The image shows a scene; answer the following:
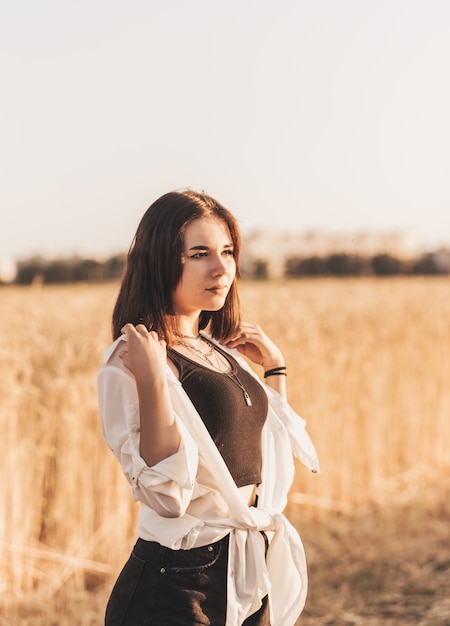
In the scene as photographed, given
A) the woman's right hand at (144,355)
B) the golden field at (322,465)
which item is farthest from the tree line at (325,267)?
the woman's right hand at (144,355)

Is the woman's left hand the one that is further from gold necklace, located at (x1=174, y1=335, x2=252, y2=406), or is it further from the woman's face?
the woman's face

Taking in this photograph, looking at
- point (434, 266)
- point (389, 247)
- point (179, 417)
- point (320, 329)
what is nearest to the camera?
point (179, 417)

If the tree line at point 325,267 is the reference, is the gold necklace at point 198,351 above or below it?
above

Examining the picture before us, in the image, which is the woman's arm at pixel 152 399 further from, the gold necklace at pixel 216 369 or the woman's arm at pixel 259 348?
the woman's arm at pixel 259 348

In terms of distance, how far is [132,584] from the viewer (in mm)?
2072

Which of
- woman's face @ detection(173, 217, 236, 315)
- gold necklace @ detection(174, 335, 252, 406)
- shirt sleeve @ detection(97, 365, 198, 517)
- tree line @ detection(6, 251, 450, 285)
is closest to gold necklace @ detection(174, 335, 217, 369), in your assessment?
gold necklace @ detection(174, 335, 252, 406)

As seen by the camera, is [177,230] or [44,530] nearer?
[177,230]

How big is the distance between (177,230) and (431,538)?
427cm

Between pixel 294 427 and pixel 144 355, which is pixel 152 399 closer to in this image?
pixel 144 355

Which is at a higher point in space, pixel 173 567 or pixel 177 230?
pixel 177 230

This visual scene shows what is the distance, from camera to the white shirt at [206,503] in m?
1.95

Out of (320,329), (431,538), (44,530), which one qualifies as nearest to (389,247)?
(320,329)

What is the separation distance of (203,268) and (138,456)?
1.61 ft

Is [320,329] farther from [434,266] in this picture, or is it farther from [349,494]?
[434,266]
